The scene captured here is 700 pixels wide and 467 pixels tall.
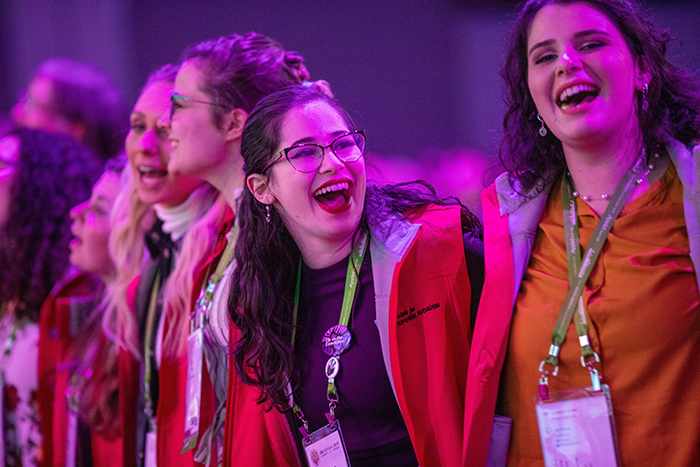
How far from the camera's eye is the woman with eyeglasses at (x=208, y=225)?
2.21m

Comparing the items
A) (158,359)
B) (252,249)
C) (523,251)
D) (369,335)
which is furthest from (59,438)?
(523,251)

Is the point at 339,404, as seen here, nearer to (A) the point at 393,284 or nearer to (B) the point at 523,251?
(A) the point at 393,284

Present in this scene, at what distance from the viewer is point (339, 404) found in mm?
1828

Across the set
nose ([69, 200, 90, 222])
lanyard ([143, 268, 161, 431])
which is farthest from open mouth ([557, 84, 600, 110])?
nose ([69, 200, 90, 222])

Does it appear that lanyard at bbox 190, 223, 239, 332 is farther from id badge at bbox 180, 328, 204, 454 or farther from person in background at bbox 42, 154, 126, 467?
person in background at bbox 42, 154, 126, 467

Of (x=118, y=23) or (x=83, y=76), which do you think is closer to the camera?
(x=83, y=76)

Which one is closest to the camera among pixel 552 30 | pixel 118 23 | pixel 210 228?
pixel 552 30

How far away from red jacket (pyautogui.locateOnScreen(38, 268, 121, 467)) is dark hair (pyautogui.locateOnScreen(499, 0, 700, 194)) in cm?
229

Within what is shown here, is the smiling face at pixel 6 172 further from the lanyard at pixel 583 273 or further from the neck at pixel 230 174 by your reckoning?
the lanyard at pixel 583 273

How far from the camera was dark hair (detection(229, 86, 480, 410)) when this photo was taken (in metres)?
1.89

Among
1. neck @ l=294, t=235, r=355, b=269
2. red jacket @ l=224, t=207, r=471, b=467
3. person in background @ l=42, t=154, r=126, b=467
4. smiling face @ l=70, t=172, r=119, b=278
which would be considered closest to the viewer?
red jacket @ l=224, t=207, r=471, b=467

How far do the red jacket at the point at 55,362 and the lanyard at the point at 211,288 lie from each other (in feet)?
3.46

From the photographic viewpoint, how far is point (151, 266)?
2766mm

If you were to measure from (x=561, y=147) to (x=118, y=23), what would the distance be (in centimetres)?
540
